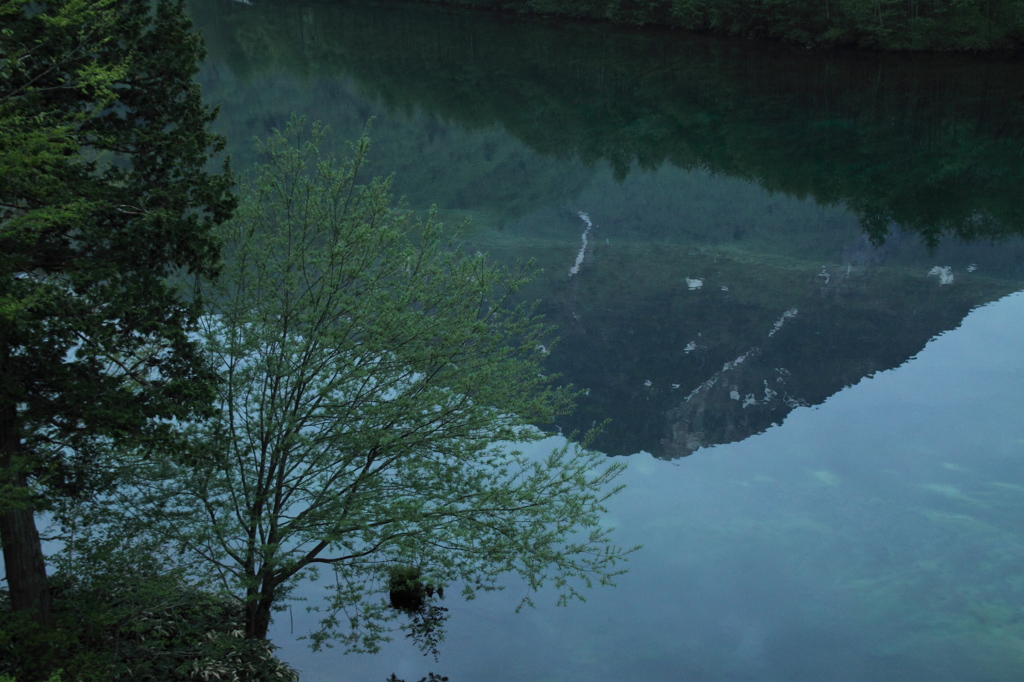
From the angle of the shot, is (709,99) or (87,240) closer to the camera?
(87,240)

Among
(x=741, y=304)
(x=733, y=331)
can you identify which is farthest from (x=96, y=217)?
(x=741, y=304)

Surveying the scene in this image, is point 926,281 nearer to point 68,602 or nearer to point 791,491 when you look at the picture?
point 791,491

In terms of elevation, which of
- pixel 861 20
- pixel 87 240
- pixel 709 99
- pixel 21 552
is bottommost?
pixel 21 552

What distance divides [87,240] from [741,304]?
29223 mm

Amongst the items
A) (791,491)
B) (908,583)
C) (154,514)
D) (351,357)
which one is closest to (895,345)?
(791,491)

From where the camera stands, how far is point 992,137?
177 ft

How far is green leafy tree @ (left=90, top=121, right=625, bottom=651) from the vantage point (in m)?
14.9

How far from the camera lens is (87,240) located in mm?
12734

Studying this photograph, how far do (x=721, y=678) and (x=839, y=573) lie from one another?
15.2ft

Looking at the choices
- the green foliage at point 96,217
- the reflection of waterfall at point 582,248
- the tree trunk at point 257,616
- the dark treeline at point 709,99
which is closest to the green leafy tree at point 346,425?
the tree trunk at point 257,616

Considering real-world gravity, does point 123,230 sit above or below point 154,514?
above

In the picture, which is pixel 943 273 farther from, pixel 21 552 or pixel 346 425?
pixel 21 552

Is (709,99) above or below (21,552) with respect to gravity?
above

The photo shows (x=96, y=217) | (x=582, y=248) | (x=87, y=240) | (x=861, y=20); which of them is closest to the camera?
(x=87, y=240)
